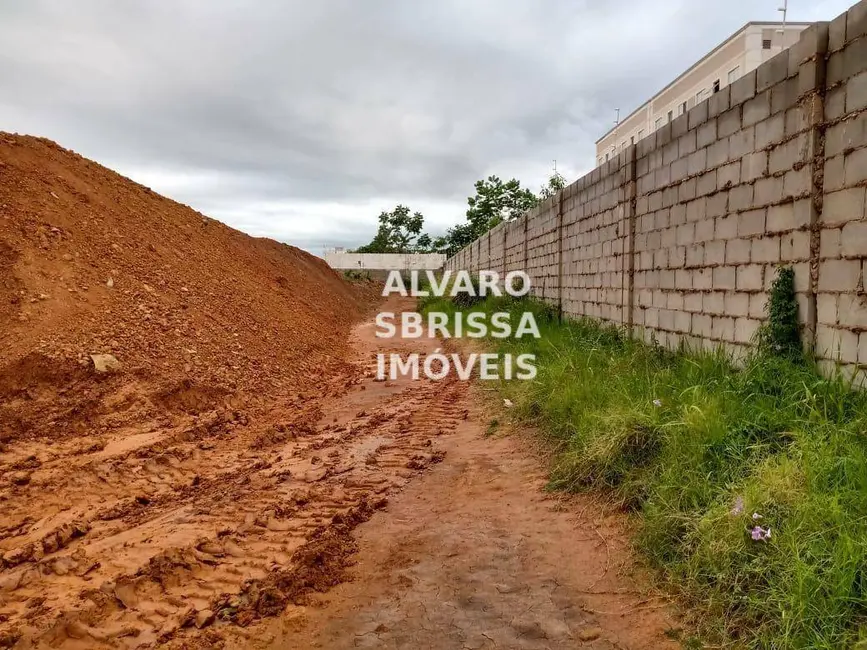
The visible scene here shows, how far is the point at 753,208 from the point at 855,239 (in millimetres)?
942

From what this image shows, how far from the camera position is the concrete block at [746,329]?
362 centimetres

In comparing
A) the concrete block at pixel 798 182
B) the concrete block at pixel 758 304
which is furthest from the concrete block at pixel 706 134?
the concrete block at pixel 758 304

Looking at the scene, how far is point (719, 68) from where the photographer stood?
827 inches

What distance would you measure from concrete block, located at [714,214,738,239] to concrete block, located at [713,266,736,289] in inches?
9.3

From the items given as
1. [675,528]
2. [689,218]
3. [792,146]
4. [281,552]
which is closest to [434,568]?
[281,552]

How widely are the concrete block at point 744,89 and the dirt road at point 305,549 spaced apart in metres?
2.97

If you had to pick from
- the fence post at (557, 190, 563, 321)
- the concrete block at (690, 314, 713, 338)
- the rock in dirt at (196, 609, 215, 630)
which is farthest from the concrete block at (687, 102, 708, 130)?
the rock in dirt at (196, 609, 215, 630)

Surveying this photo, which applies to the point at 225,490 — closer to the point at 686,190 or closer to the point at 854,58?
the point at 686,190

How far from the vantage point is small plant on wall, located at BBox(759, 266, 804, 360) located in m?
3.23

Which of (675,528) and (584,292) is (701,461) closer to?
→ (675,528)

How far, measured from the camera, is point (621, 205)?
5965mm

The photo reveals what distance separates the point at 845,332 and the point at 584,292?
4343mm

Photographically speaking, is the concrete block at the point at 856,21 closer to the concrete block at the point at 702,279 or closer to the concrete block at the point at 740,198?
the concrete block at the point at 740,198

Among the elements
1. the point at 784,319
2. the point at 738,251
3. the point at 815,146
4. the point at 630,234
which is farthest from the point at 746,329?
the point at 630,234
